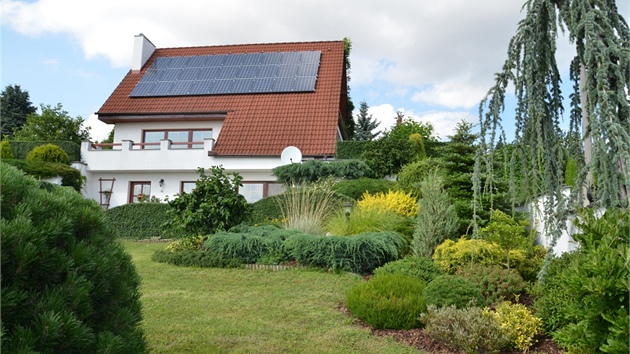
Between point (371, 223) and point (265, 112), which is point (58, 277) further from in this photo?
point (265, 112)

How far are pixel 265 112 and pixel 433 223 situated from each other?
1353cm

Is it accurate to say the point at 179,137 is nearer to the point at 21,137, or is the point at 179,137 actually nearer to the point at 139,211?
the point at 139,211

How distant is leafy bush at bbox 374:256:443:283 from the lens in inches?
273

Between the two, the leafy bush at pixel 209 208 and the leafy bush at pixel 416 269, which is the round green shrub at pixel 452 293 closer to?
the leafy bush at pixel 416 269

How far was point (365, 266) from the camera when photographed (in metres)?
8.45

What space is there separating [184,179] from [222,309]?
14.2 meters

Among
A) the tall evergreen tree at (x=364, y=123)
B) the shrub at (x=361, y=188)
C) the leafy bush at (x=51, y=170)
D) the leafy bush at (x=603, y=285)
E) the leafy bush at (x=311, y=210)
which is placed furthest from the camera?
the tall evergreen tree at (x=364, y=123)

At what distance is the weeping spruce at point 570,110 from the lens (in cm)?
267

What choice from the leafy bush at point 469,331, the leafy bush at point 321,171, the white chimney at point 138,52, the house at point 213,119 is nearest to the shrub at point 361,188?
the leafy bush at point 321,171

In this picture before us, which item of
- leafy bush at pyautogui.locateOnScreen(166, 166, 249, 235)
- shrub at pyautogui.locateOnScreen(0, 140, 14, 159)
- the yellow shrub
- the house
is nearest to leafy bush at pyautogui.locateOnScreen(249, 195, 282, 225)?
leafy bush at pyautogui.locateOnScreen(166, 166, 249, 235)

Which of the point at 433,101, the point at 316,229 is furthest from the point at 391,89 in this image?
the point at 316,229

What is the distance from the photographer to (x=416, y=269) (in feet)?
23.0

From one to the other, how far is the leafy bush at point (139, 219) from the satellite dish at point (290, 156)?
4900 mm

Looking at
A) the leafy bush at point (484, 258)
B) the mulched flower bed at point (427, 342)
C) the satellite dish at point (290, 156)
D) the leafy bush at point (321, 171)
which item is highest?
the satellite dish at point (290, 156)
